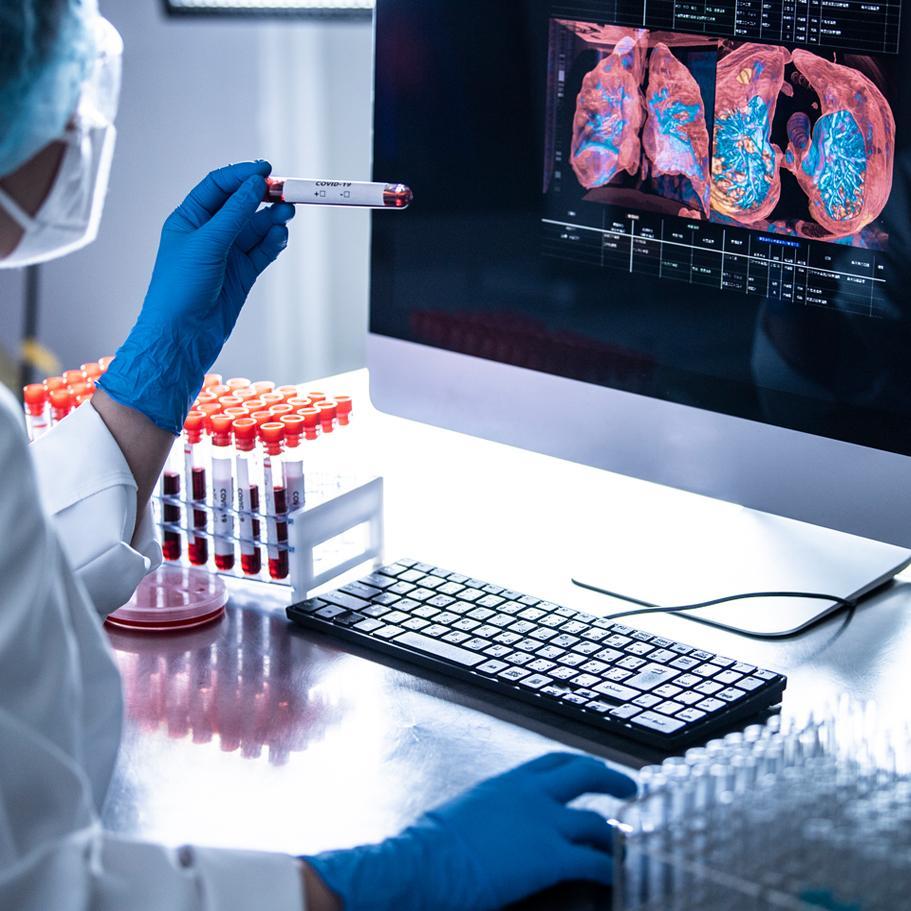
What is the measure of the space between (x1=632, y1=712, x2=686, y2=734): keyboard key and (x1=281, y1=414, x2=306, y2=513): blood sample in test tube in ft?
1.44

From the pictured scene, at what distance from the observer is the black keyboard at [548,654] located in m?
1.02

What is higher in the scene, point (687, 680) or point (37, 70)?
point (37, 70)

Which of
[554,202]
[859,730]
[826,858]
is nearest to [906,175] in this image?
[554,202]

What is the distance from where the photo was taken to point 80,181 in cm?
93

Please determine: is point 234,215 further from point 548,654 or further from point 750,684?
point 750,684

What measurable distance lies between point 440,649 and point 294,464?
0.85 feet

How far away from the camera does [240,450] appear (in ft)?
4.25

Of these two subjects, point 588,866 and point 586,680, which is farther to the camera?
point 586,680

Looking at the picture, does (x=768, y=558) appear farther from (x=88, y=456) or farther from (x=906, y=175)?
(x=88, y=456)

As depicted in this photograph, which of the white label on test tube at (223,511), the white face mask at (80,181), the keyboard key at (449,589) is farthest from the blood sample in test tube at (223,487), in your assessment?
the white face mask at (80,181)

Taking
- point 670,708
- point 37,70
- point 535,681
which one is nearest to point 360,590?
point 535,681

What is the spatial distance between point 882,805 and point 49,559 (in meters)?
0.53

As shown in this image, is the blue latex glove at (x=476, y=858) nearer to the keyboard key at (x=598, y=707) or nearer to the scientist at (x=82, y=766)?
the scientist at (x=82, y=766)

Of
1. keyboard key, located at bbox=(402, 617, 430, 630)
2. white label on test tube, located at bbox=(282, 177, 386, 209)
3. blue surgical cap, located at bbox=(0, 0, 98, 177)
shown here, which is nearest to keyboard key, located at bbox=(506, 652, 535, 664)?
keyboard key, located at bbox=(402, 617, 430, 630)
